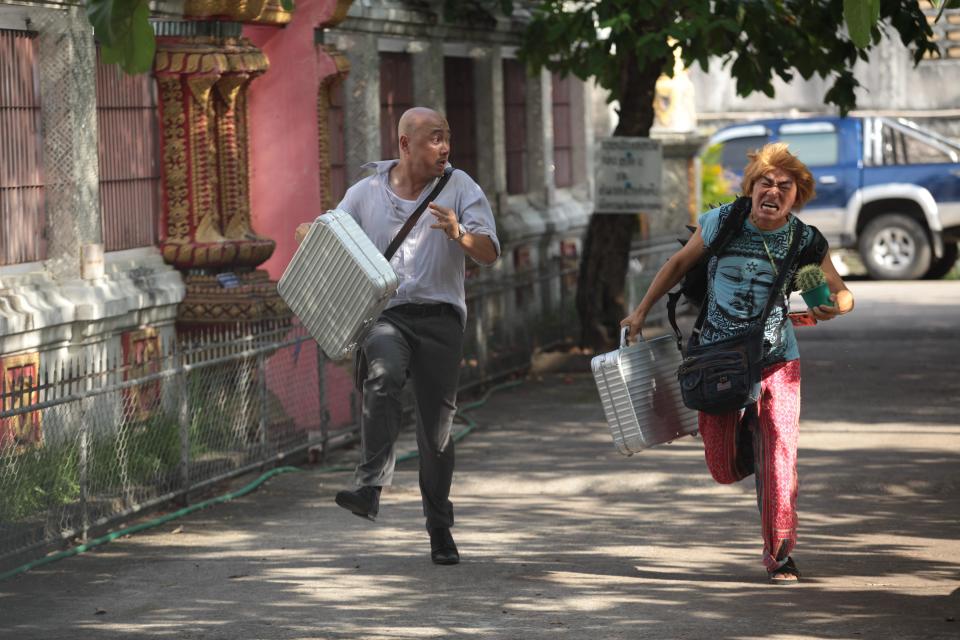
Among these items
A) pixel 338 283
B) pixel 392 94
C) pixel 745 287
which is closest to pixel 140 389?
pixel 338 283

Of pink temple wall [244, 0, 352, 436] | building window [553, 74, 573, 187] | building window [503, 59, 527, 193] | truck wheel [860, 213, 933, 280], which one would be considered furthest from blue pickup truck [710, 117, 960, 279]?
pink temple wall [244, 0, 352, 436]

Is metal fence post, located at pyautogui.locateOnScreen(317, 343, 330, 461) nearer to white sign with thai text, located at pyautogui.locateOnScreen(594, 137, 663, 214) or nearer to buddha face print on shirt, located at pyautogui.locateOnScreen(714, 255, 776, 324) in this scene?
buddha face print on shirt, located at pyautogui.locateOnScreen(714, 255, 776, 324)

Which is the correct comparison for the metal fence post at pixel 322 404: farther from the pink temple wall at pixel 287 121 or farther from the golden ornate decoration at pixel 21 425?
the golden ornate decoration at pixel 21 425

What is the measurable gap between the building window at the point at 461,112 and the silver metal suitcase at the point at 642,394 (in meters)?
10.1

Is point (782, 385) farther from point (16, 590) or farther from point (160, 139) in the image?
point (160, 139)

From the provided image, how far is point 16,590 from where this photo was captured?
8.37m

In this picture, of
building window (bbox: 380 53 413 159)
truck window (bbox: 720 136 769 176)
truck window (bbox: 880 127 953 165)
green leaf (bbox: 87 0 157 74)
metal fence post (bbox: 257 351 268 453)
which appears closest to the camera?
green leaf (bbox: 87 0 157 74)

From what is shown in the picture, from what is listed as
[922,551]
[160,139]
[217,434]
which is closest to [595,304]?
[160,139]

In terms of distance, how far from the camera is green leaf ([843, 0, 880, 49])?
502 cm

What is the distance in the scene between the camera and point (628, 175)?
56.0 ft

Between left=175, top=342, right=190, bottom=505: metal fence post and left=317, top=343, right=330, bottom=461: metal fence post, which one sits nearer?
left=175, top=342, right=190, bottom=505: metal fence post

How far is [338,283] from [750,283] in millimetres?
1680

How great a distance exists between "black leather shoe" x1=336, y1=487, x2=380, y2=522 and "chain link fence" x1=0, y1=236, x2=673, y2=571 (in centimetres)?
155

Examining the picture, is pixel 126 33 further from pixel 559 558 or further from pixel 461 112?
pixel 461 112
